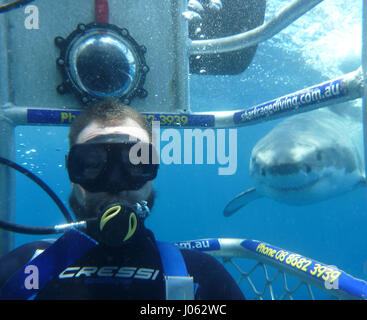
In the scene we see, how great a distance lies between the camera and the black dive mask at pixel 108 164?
53.1 inches

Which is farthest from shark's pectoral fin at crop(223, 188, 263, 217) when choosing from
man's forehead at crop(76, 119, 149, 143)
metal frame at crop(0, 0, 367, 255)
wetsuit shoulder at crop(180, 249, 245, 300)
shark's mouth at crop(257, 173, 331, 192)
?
man's forehead at crop(76, 119, 149, 143)

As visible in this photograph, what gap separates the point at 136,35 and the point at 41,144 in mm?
25241

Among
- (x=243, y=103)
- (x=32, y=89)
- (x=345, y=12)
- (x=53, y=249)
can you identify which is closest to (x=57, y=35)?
(x=32, y=89)

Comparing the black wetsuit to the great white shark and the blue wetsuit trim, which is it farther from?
the great white shark

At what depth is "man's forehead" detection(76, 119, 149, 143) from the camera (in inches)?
60.6

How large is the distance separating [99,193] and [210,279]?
2.27 ft

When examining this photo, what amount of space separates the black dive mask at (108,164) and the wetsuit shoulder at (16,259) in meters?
0.53

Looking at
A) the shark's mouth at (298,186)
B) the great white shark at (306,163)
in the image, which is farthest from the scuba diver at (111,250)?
the shark's mouth at (298,186)

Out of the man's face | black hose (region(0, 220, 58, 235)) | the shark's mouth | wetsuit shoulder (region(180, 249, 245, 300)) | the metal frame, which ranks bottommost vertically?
wetsuit shoulder (region(180, 249, 245, 300))

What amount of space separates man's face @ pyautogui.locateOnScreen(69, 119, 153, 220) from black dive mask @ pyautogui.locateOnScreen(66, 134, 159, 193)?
38mm

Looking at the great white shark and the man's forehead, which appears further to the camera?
the great white shark

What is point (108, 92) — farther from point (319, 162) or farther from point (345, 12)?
point (345, 12)

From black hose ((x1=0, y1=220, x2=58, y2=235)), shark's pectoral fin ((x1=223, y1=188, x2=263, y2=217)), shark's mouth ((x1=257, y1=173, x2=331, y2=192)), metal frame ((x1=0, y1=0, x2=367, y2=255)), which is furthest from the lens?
shark's pectoral fin ((x1=223, y1=188, x2=263, y2=217))

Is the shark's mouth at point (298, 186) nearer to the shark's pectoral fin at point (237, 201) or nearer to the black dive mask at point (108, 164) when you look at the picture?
the shark's pectoral fin at point (237, 201)
